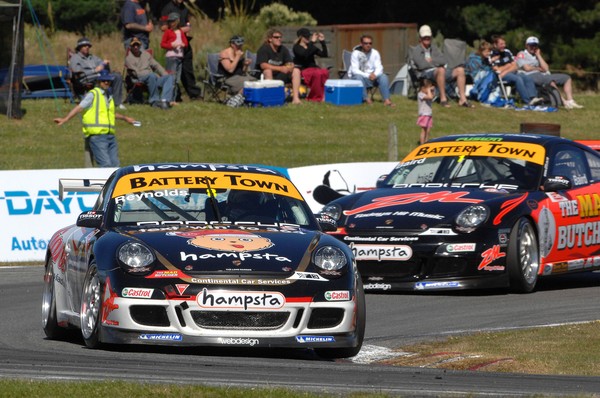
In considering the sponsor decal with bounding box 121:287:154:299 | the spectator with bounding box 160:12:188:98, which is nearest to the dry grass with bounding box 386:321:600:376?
the sponsor decal with bounding box 121:287:154:299

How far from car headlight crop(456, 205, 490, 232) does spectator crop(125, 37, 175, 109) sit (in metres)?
12.9

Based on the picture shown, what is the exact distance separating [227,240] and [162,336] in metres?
0.86

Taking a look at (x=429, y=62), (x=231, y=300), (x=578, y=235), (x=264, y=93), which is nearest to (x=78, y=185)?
(x=578, y=235)

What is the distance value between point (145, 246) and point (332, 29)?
25197 mm

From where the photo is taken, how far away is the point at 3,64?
2441 centimetres

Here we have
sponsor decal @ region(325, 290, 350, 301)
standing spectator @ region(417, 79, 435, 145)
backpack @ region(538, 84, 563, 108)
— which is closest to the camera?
sponsor decal @ region(325, 290, 350, 301)

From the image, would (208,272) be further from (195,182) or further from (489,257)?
(489,257)

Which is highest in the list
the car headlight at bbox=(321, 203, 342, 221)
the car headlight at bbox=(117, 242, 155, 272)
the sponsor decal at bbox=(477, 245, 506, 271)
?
the car headlight at bbox=(117, 242, 155, 272)

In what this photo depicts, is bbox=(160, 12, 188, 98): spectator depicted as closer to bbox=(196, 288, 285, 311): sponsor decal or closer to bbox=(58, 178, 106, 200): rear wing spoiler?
bbox=(58, 178, 106, 200): rear wing spoiler

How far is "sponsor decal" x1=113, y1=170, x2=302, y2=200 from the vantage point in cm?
972

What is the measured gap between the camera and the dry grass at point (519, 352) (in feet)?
27.8

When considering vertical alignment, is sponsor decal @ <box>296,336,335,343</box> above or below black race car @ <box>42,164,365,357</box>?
below

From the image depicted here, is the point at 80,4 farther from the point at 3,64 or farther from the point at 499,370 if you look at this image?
the point at 499,370

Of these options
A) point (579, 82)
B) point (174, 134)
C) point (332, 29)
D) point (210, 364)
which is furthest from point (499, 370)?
point (579, 82)
